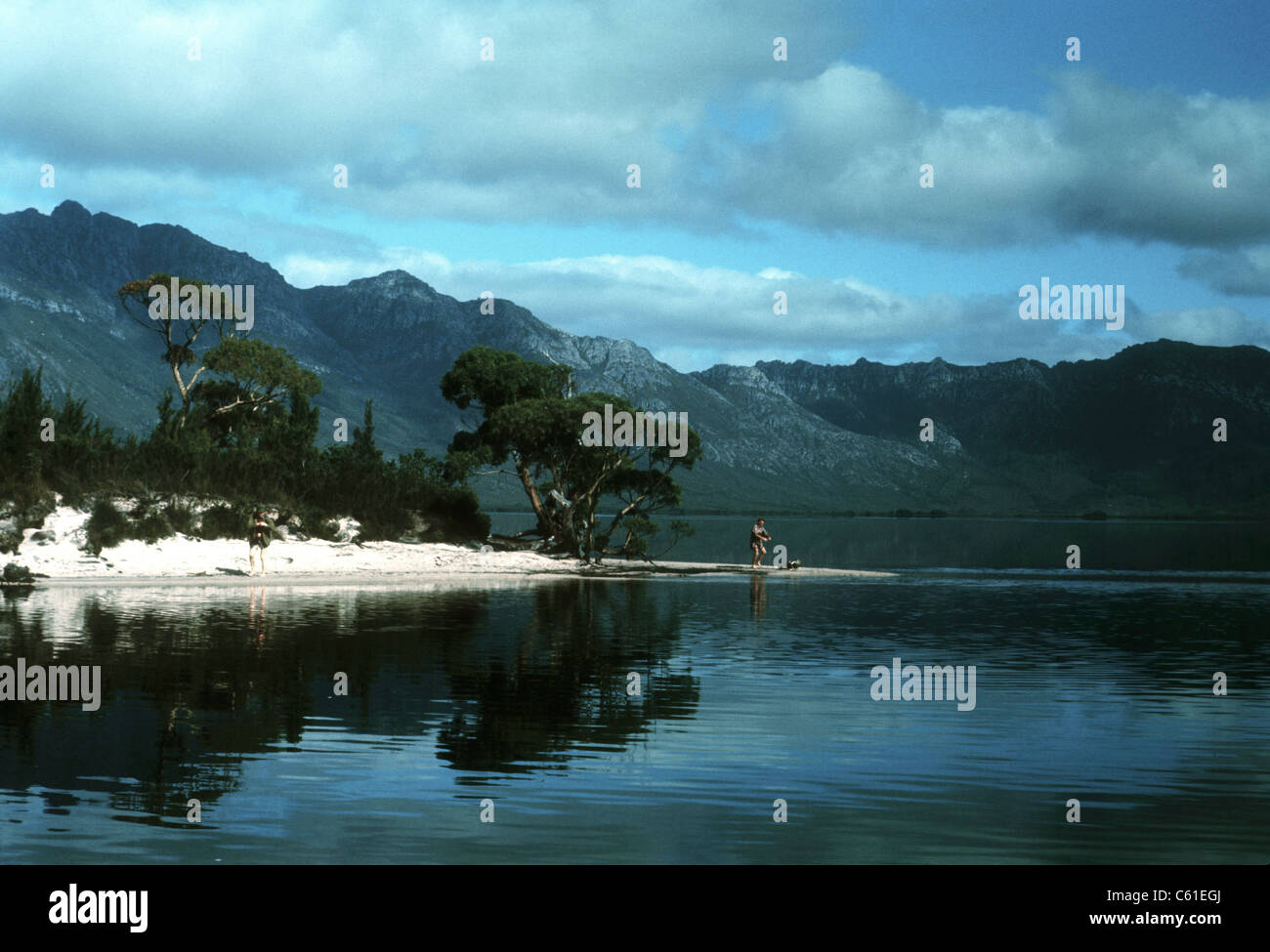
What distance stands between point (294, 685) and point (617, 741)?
7.27 metres

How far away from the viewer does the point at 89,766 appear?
1527cm

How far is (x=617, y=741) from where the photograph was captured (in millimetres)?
17609

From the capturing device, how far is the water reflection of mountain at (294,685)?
51.6 ft

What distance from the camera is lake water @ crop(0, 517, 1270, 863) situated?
12359 mm

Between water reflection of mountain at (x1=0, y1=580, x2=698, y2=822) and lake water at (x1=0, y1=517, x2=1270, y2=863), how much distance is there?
0.30 feet

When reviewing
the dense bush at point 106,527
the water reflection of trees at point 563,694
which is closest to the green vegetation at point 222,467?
the dense bush at point 106,527

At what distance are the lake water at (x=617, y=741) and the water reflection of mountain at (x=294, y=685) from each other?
91 millimetres

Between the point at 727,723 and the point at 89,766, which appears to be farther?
the point at 727,723

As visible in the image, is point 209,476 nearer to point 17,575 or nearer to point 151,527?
point 151,527

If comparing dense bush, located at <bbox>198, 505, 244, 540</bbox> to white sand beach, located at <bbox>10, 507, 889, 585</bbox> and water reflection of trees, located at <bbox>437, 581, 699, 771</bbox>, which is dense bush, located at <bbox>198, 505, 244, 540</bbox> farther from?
water reflection of trees, located at <bbox>437, 581, 699, 771</bbox>

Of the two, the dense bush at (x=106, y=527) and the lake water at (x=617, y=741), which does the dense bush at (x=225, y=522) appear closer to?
the dense bush at (x=106, y=527)
